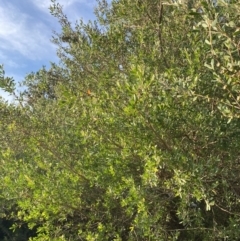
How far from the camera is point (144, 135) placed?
4.78 m

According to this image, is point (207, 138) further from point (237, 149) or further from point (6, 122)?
point (6, 122)

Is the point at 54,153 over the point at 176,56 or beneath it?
beneath

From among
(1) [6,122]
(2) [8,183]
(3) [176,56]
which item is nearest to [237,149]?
(3) [176,56]

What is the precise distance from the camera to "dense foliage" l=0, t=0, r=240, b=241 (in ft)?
13.7

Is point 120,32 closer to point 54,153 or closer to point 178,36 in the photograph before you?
point 178,36

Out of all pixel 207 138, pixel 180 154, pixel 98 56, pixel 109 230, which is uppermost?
pixel 98 56

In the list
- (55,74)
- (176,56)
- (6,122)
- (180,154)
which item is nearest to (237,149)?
(180,154)

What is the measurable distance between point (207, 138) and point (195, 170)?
75 centimetres

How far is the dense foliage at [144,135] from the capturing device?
4180 mm

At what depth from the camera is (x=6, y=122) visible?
7758 mm

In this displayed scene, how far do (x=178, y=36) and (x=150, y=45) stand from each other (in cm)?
59

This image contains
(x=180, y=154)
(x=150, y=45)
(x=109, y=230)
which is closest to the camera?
(x=180, y=154)

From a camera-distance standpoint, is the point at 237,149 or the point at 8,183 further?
the point at 8,183

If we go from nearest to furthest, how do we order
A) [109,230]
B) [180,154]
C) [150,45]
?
[180,154], [109,230], [150,45]
